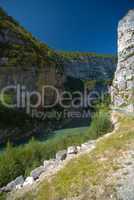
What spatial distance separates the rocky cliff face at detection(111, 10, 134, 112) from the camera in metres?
14.5

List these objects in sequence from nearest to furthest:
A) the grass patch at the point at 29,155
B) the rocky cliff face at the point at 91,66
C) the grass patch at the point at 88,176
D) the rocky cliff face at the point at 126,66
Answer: the grass patch at the point at 88,176 → the rocky cliff face at the point at 126,66 → the grass patch at the point at 29,155 → the rocky cliff face at the point at 91,66

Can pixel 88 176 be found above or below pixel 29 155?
above

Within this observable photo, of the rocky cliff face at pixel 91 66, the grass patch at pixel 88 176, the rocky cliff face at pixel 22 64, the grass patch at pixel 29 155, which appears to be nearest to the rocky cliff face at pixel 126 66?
the grass patch at pixel 88 176

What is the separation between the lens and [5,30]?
5844 centimetres

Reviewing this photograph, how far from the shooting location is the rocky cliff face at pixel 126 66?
14477 millimetres

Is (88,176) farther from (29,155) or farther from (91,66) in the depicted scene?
(91,66)

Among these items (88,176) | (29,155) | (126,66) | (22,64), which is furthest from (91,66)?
(88,176)

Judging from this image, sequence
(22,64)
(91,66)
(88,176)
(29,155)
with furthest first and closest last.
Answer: (91,66), (22,64), (29,155), (88,176)

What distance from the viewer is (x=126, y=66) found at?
50.2 feet

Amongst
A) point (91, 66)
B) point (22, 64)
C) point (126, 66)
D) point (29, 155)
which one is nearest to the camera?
point (126, 66)

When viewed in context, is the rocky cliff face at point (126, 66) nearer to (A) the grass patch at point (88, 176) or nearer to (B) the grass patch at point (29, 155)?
(A) the grass patch at point (88, 176)

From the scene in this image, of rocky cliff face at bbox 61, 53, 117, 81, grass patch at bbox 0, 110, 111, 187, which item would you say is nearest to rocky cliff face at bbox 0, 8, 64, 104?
grass patch at bbox 0, 110, 111, 187

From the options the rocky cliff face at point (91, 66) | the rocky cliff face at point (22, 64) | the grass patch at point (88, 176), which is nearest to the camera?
the grass patch at point (88, 176)

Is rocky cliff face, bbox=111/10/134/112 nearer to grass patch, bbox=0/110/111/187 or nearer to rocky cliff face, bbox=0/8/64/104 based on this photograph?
grass patch, bbox=0/110/111/187
